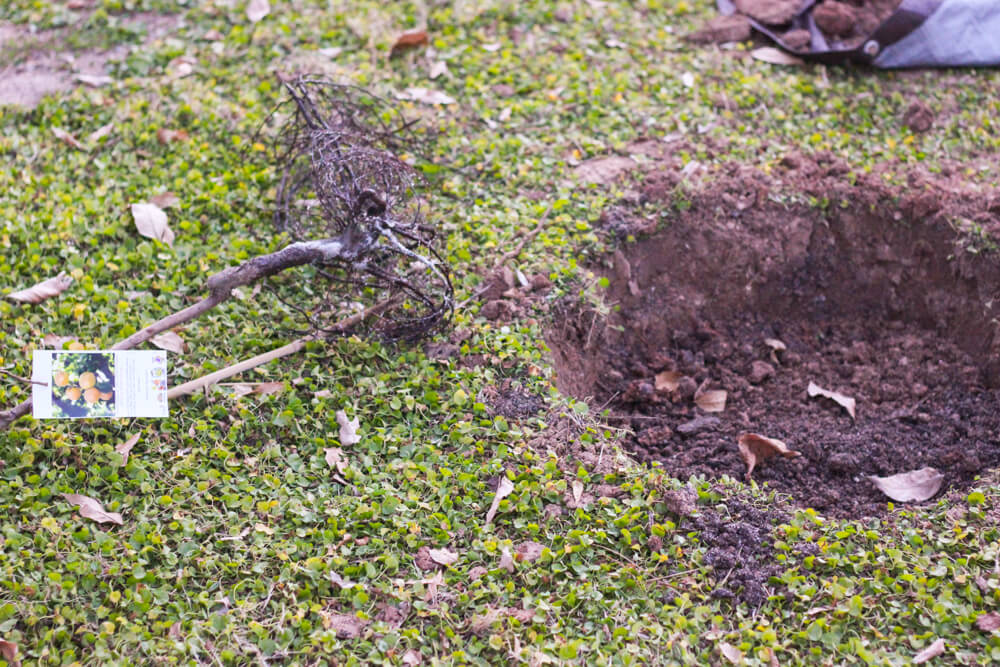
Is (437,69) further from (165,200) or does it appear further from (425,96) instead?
(165,200)

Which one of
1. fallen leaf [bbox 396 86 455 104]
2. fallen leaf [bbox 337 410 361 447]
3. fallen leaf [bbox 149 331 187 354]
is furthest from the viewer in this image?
fallen leaf [bbox 396 86 455 104]

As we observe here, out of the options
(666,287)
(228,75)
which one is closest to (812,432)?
(666,287)

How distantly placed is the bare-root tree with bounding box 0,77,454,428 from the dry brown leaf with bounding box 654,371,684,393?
2.89 feet

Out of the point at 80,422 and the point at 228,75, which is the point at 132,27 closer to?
the point at 228,75

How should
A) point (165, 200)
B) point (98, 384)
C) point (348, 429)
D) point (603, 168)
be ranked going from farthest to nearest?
point (603, 168) < point (165, 200) < point (348, 429) < point (98, 384)

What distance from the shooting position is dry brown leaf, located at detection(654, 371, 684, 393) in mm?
3604

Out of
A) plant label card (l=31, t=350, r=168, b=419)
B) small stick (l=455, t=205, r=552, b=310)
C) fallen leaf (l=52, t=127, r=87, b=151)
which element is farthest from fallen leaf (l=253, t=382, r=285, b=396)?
fallen leaf (l=52, t=127, r=87, b=151)

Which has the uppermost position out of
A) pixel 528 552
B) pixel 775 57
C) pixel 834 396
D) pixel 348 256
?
pixel 775 57

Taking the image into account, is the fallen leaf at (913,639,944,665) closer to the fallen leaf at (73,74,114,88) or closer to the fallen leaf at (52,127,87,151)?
the fallen leaf at (52,127,87,151)

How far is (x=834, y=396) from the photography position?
11.9 ft

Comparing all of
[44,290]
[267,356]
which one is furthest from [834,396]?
[44,290]

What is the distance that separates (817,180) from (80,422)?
315 cm

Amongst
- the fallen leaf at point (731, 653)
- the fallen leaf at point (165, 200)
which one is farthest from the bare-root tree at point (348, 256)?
the fallen leaf at point (731, 653)

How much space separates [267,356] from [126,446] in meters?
0.55
